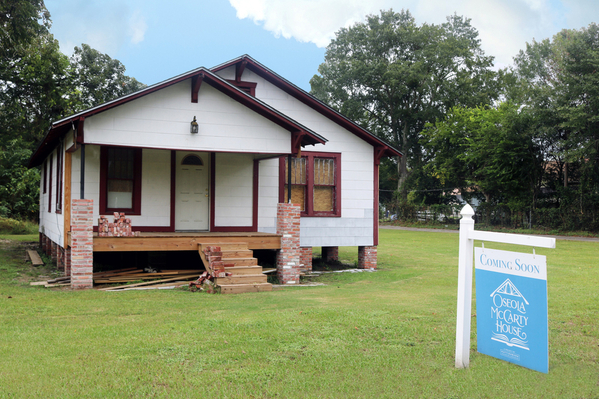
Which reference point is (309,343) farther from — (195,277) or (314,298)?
(195,277)

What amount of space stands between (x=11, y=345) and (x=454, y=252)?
1759 centimetres

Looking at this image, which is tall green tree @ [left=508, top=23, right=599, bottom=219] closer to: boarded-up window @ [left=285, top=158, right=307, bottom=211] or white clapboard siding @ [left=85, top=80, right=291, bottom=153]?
boarded-up window @ [left=285, top=158, right=307, bottom=211]

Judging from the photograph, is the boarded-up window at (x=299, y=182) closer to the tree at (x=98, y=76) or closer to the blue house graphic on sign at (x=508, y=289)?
the blue house graphic on sign at (x=508, y=289)

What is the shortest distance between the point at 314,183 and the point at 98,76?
3275cm

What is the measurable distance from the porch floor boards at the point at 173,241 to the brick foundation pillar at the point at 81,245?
0.34m

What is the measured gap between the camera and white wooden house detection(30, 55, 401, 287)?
1111 cm

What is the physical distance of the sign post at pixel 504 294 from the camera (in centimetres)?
463

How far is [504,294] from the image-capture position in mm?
4930

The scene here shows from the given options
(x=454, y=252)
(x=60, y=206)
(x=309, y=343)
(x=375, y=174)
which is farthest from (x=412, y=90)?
(x=309, y=343)

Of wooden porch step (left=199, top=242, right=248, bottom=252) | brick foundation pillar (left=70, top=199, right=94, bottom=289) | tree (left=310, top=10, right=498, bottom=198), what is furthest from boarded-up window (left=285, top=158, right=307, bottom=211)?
tree (left=310, top=10, right=498, bottom=198)

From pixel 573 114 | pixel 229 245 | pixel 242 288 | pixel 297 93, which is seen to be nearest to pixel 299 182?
pixel 297 93

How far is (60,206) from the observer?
13.9m

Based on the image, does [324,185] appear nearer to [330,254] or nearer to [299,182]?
[299,182]

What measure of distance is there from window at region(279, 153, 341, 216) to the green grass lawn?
16.5 feet
